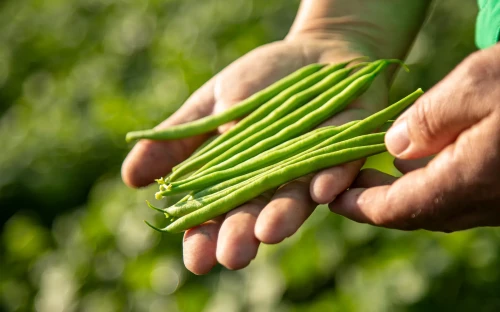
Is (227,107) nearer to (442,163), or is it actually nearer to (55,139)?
(442,163)

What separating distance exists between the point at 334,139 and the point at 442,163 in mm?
606

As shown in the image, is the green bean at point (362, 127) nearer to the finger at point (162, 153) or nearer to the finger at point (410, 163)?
the finger at point (410, 163)

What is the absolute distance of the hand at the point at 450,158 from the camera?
2035 mm

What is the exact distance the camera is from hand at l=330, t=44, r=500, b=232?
6.68ft

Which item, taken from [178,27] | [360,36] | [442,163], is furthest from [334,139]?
[178,27]

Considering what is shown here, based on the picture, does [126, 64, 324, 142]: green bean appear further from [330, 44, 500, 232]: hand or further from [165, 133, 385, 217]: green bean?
[330, 44, 500, 232]: hand

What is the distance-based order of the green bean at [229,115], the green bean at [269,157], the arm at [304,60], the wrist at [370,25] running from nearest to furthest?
the green bean at [269,157]
the arm at [304,60]
the green bean at [229,115]
the wrist at [370,25]

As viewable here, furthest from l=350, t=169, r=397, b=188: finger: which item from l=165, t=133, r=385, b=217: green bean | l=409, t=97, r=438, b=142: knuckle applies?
l=409, t=97, r=438, b=142: knuckle

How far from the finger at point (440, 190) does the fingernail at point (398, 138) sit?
101 mm

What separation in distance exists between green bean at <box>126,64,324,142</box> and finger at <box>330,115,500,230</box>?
910 millimetres

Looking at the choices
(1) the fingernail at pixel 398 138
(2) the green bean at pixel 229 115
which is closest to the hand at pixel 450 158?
(1) the fingernail at pixel 398 138

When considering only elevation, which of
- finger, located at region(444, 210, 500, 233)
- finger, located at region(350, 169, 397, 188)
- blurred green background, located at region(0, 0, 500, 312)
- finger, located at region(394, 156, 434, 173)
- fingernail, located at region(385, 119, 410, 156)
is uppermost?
fingernail, located at region(385, 119, 410, 156)

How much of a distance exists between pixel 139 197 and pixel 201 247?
7.08 feet

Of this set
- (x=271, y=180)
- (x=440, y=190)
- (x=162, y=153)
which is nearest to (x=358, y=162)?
(x=271, y=180)
